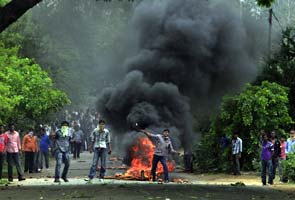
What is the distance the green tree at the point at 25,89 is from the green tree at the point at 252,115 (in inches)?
272

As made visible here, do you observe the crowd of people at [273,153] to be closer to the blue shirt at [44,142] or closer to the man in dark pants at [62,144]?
the man in dark pants at [62,144]

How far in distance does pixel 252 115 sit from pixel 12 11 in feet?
49.2

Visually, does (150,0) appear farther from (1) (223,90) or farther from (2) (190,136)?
(2) (190,136)

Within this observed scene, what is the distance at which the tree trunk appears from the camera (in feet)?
34.9

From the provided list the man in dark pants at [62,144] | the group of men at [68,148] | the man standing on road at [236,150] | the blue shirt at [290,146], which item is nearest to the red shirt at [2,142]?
the group of men at [68,148]

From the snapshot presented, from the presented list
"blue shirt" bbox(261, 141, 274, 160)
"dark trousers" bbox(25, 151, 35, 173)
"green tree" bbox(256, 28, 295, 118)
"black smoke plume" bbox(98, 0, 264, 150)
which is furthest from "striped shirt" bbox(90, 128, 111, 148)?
"black smoke plume" bbox(98, 0, 264, 150)

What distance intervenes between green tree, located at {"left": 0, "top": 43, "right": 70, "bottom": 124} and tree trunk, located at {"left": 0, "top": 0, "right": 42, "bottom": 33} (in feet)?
39.2

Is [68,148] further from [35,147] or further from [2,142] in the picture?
[35,147]

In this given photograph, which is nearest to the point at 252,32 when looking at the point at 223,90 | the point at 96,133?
the point at 223,90

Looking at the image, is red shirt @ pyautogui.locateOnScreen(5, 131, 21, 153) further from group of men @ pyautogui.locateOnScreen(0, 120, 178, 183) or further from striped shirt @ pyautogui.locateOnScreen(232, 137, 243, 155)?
striped shirt @ pyautogui.locateOnScreen(232, 137, 243, 155)

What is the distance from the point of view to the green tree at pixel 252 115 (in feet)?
78.2

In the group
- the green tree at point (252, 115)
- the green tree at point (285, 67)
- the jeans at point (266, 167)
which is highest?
the green tree at point (285, 67)

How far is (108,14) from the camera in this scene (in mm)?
50719

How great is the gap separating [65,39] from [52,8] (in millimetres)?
2661
